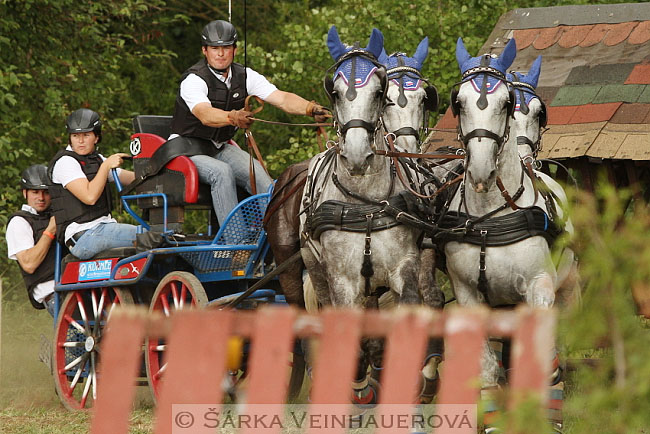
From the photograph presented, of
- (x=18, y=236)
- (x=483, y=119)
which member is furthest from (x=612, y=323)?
(x=18, y=236)

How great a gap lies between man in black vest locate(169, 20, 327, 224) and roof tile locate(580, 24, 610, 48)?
114 inches

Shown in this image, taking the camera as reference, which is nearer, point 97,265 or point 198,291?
point 198,291

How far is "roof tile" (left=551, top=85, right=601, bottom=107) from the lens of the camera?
8438mm

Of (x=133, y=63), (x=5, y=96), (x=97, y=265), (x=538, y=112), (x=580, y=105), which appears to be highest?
(x=133, y=63)

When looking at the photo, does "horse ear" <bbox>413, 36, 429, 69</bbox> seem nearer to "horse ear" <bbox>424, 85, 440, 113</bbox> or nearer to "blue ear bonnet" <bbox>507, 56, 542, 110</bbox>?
"horse ear" <bbox>424, 85, 440, 113</bbox>

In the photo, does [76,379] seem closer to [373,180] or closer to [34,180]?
[34,180]

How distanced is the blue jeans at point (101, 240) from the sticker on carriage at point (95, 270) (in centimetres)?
7

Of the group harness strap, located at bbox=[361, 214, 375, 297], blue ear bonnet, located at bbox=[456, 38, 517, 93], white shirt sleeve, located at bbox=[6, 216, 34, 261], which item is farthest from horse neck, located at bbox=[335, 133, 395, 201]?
white shirt sleeve, located at bbox=[6, 216, 34, 261]

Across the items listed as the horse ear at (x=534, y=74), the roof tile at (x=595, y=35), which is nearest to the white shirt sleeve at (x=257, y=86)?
the horse ear at (x=534, y=74)

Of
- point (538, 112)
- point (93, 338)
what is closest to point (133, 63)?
point (93, 338)

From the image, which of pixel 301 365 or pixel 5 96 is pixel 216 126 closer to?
pixel 301 365

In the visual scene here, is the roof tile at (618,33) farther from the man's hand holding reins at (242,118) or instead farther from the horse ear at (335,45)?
the horse ear at (335,45)

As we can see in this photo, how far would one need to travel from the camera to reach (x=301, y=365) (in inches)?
312

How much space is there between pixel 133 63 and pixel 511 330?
13.9 m
